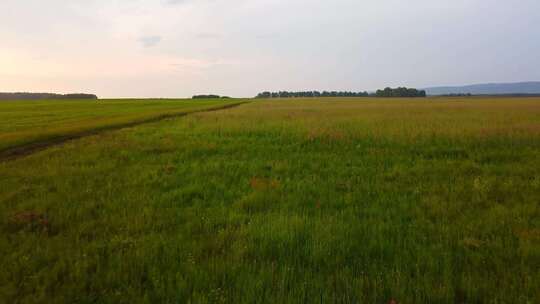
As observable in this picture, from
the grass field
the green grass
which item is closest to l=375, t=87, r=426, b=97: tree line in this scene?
the green grass

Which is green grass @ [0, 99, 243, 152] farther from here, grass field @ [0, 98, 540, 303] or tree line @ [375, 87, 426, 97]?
tree line @ [375, 87, 426, 97]

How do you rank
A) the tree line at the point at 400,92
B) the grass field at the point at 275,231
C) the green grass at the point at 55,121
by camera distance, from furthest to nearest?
the tree line at the point at 400,92
the green grass at the point at 55,121
the grass field at the point at 275,231

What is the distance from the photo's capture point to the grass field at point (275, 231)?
3.34 metres

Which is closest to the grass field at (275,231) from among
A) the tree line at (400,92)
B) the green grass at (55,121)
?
the green grass at (55,121)

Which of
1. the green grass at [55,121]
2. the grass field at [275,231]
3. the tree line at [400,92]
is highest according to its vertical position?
the tree line at [400,92]

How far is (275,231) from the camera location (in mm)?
4680

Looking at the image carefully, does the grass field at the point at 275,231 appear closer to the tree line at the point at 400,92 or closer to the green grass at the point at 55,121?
the green grass at the point at 55,121

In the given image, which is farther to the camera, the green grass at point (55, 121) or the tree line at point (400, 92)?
the tree line at point (400, 92)

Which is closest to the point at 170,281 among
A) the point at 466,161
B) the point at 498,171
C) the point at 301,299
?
the point at 301,299

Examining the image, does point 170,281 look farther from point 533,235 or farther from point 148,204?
point 533,235

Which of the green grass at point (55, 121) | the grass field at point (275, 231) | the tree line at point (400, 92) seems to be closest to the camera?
the grass field at point (275, 231)

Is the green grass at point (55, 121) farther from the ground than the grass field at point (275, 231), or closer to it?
farther from the ground

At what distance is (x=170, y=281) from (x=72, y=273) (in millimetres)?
1294

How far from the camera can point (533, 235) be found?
4441 mm
